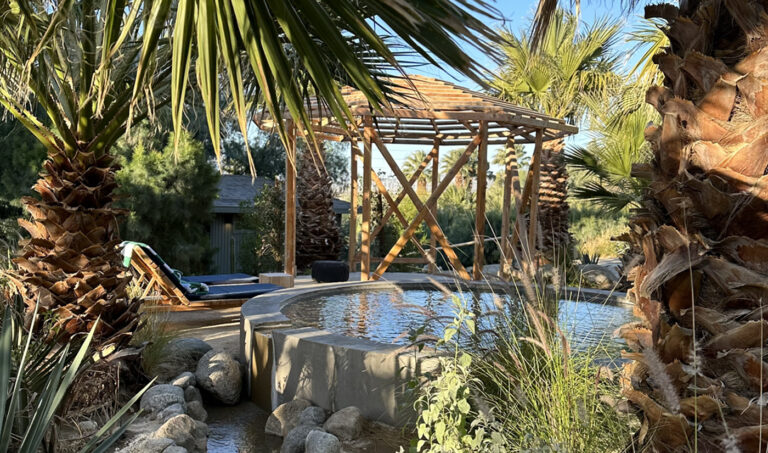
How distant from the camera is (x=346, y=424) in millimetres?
4086

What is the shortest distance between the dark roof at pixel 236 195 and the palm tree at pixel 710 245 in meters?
15.0

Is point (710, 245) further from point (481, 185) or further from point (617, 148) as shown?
point (617, 148)

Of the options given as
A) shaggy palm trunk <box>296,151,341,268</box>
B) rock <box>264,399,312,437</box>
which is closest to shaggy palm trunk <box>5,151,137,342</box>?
rock <box>264,399,312,437</box>

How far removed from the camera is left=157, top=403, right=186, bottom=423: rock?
4.29 meters

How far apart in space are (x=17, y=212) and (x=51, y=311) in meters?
13.9

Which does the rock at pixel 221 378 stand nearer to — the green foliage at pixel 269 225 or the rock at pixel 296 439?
the rock at pixel 296 439

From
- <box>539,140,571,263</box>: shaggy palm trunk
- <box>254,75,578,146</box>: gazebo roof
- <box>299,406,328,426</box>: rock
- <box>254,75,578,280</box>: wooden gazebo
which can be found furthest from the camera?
<box>539,140,571,263</box>: shaggy palm trunk

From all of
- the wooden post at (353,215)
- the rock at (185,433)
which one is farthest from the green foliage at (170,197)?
the rock at (185,433)

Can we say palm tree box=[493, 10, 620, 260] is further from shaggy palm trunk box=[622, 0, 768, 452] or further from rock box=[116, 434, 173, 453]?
shaggy palm trunk box=[622, 0, 768, 452]

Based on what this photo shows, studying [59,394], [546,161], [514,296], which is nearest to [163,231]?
[546,161]

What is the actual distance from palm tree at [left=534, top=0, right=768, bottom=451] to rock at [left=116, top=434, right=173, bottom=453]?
2.71 metres

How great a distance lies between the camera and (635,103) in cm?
935

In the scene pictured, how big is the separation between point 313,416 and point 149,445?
3.83 ft

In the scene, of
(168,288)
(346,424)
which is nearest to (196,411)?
(346,424)
